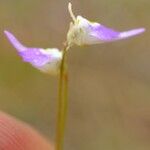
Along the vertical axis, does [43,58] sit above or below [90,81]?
below

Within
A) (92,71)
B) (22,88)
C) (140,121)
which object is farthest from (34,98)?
(140,121)

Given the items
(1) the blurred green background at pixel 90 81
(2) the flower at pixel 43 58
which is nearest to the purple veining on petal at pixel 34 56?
(2) the flower at pixel 43 58

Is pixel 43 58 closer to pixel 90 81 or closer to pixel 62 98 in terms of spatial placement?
pixel 62 98

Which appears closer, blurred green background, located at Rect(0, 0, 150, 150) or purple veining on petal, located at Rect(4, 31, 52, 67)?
purple veining on petal, located at Rect(4, 31, 52, 67)

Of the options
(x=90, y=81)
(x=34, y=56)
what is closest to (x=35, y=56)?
(x=34, y=56)

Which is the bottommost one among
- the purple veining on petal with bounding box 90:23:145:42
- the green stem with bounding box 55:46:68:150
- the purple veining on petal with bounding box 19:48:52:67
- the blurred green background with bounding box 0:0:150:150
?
the green stem with bounding box 55:46:68:150

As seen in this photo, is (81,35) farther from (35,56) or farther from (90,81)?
(90,81)

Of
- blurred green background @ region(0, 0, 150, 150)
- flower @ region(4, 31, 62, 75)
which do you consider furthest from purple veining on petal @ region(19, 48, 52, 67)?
blurred green background @ region(0, 0, 150, 150)

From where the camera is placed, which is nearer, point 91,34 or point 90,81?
point 91,34

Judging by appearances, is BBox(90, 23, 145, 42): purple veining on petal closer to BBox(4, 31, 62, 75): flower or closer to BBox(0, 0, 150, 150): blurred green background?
BBox(4, 31, 62, 75): flower
